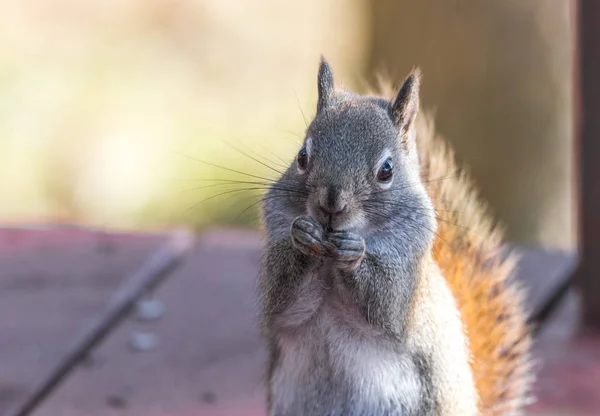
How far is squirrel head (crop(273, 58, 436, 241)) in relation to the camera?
5.85ft

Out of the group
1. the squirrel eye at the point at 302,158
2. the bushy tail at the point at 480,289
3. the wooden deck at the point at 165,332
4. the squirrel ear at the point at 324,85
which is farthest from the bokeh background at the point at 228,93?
the squirrel eye at the point at 302,158

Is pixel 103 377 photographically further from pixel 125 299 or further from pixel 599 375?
pixel 599 375

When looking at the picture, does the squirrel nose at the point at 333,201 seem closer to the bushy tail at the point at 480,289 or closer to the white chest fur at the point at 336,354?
the white chest fur at the point at 336,354

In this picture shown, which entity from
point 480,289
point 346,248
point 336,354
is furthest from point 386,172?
point 480,289

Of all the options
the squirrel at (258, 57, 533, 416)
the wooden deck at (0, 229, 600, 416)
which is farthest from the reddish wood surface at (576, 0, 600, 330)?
the squirrel at (258, 57, 533, 416)

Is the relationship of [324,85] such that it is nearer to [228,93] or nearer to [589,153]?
[589,153]

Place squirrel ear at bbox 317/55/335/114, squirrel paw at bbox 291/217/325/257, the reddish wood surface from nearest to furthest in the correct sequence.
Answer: squirrel paw at bbox 291/217/325/257 < squirrel ear at bbox 317/55/335/114 < the reddish wood surface

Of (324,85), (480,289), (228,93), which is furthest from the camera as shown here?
(228,93)

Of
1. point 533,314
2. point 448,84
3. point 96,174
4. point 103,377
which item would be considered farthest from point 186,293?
point 96,174

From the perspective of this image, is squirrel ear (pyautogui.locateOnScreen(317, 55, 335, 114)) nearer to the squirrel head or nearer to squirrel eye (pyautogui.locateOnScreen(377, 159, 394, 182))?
the squirrel head

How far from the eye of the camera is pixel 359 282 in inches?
72.4

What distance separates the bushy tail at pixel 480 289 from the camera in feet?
6.96

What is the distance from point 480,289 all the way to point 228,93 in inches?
196

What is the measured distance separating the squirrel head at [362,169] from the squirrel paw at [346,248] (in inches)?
1.2
